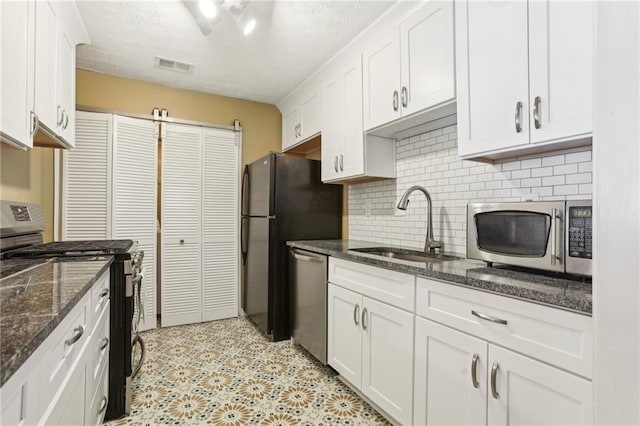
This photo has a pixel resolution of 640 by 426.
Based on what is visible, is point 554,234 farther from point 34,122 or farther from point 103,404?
point 34,122

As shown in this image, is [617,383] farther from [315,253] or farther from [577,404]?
[315,253]

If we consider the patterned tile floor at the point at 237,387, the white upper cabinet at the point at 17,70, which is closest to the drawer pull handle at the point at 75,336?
the white upper cabinet at the point at 17,70

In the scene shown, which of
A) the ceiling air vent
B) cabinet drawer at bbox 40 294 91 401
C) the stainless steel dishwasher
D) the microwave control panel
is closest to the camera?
cabinet drawer at bbox 40 294 91 401

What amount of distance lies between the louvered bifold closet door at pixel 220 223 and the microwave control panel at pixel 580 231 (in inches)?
120

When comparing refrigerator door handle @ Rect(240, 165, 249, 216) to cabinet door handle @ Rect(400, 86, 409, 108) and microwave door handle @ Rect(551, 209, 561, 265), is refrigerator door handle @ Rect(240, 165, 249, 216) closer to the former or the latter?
cabinet door handle @ Rect(400, 86, 409, 108)

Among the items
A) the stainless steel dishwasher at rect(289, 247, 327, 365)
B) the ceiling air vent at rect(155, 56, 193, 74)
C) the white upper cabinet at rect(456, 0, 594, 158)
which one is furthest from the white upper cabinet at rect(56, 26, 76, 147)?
the white upper cabinet at rect(456, 0, 594, 158)

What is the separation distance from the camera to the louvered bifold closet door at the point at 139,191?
307 cm

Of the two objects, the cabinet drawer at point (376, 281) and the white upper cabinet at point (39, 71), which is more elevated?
the white upper cabinet at point (39, 71)

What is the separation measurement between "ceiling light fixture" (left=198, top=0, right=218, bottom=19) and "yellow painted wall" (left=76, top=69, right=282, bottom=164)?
1558 millimetres

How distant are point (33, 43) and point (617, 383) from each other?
7.79 ft

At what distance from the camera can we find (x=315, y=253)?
2.47 m

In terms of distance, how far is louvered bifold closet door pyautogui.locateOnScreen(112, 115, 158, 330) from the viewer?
3.07 metres

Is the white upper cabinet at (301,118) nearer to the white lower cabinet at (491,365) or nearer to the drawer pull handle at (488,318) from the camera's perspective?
the white lower cabinet at (491,365)

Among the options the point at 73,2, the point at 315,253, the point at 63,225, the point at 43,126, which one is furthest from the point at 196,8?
the point at 63,225
